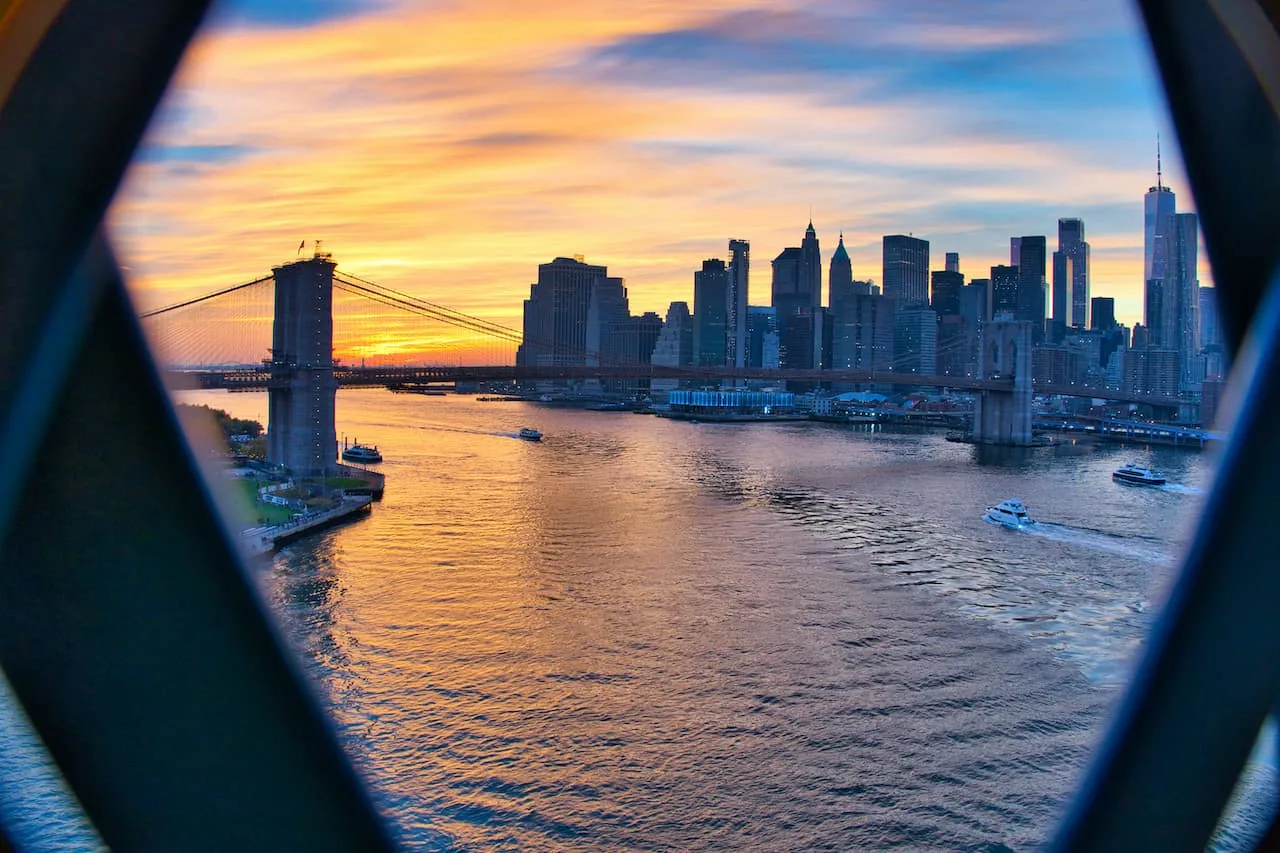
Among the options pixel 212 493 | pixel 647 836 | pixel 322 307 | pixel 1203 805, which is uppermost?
pixel 322 307

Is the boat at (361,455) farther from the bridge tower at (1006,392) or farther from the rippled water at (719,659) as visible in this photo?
the bridge tower at (1006,392)

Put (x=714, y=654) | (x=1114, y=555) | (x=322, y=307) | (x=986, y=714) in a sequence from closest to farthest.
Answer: (x=986, y=714) < (x=714, y=654) < (x=1114, y=555) < (x=322, y=307)

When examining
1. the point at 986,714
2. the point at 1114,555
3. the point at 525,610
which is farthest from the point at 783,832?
the point at 1114,555

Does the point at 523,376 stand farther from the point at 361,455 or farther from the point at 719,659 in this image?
the point at 719,659

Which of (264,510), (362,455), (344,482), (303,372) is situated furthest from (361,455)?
(264,510)

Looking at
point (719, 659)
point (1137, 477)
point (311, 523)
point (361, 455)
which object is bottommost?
point (719, 659)

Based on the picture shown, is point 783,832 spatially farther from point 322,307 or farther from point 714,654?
point 322,307
